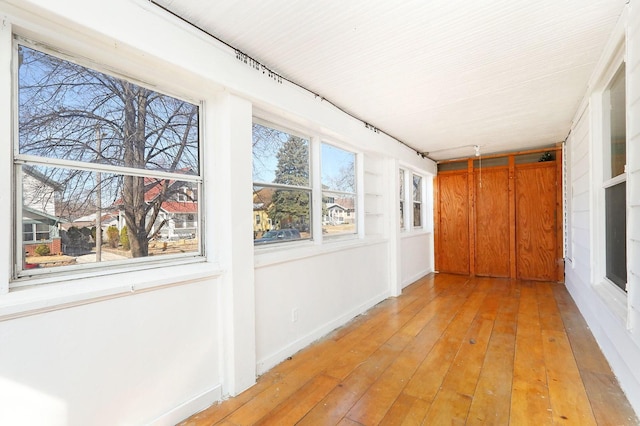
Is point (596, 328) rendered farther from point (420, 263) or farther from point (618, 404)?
point (420, 263)

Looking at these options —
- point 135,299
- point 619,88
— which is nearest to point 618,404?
point 619,88

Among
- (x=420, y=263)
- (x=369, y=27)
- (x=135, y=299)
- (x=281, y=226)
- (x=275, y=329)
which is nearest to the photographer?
(x=135, y=299)

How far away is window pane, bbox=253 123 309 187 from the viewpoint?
2541mm

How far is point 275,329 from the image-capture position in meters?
2.43

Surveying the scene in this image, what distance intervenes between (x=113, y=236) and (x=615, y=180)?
11.6 ft

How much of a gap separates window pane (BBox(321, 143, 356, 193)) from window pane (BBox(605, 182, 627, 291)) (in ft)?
8.09

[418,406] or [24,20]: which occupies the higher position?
[24,20]

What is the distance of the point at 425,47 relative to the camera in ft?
6.73

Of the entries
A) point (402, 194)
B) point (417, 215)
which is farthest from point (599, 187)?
point (417, 215)

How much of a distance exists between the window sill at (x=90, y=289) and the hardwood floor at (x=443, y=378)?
2.86ft

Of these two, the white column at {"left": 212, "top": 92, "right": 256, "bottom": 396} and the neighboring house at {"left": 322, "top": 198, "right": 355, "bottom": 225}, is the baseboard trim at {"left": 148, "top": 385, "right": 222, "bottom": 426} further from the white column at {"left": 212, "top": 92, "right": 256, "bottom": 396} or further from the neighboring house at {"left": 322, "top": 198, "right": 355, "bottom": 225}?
the neighboring house at {"left": 322, "top": 198, "right": 355, "bottom": 225}

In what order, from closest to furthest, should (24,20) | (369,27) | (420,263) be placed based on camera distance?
1. (24,20)
2. (369,27)
3. (420,263)

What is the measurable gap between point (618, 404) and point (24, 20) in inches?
150

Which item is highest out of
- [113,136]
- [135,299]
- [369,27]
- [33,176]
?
[369,27]
